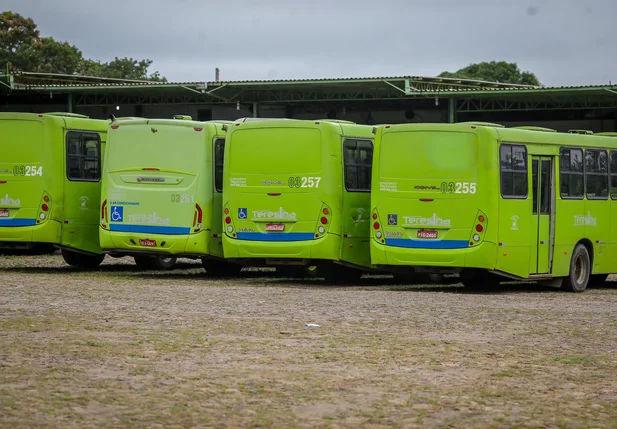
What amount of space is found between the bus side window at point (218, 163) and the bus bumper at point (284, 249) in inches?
52.9

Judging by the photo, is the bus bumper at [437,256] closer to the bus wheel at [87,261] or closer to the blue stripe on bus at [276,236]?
the blue stripe on bus at [276,236]

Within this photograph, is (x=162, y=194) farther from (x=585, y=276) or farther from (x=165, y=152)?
(x=585, y=276)

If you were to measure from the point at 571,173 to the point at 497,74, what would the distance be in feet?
270

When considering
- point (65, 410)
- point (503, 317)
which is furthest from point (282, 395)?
point (503, 317)

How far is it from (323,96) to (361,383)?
4999 cm

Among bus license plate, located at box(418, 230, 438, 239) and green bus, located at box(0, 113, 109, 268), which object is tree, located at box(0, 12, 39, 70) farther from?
bus license plate, located at box(418, 230, 438, 239)

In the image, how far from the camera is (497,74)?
103 meters

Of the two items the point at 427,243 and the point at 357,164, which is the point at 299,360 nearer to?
the point at 427,243

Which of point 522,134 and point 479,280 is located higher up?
point 522,134

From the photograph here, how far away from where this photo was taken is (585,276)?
2269cm

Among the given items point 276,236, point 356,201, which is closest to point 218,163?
point 276,236

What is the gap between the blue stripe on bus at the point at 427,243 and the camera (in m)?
20.6

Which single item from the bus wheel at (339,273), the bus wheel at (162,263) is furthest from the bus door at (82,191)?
the bus wheel at (339,273)

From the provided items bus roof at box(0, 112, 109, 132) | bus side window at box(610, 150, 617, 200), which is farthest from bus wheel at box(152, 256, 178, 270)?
bus side window at box(610, 150, 617, 200)
